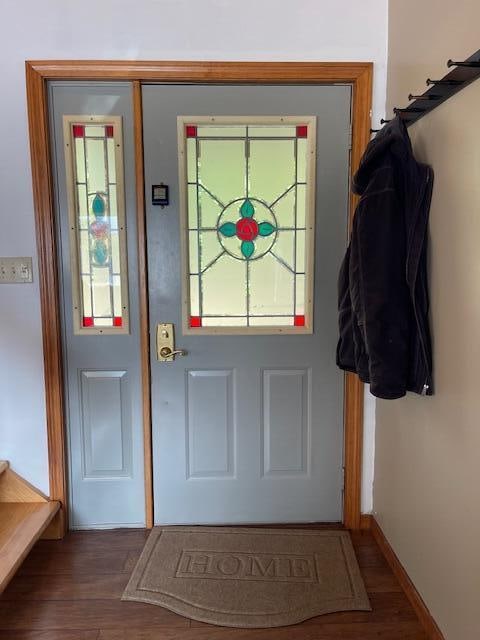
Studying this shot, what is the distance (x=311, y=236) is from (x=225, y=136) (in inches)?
22.8

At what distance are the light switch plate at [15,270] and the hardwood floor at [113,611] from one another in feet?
3.99

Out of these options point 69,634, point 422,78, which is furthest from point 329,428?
point 422,78

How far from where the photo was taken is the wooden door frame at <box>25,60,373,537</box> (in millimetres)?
1934

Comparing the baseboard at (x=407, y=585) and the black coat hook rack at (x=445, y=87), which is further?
the baseboard at (x=407, y=585)

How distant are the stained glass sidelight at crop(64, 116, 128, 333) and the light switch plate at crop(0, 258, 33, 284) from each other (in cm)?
19

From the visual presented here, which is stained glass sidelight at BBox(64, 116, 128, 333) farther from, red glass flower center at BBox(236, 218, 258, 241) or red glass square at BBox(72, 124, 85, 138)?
red glass flower center at BBox(236, 218, 258, 241)

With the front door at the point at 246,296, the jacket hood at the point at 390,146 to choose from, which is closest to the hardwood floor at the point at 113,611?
the front door at the point at 246,296

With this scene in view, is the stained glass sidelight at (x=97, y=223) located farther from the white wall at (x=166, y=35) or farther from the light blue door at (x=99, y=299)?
the white wall at (x=166, y=35)

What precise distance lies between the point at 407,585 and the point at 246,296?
1.32 metres

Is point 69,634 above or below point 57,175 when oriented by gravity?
below

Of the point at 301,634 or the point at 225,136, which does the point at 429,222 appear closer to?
the point at 225,136

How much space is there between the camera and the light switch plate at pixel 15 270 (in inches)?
79.2

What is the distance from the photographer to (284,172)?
6.67 feet

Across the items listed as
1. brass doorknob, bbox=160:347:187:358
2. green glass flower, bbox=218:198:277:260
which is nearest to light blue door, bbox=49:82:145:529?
brass doorknob, bbox=160:347:187:358
